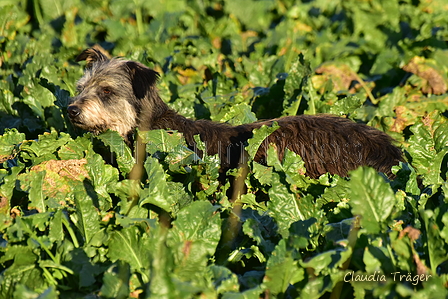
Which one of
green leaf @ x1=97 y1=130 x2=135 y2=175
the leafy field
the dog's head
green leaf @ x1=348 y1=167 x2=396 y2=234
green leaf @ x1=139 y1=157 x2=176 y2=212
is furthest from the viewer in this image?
the dog's head

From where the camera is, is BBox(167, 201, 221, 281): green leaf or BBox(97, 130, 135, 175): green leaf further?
BBox(97, 130, 135, 175): green leaf

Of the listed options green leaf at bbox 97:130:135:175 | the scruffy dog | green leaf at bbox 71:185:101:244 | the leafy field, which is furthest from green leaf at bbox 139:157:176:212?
the scruffy dog

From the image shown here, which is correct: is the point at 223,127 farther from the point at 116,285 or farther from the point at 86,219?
the point at 116,285

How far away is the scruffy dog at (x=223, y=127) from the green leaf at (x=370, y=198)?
Result: 1.69 metres

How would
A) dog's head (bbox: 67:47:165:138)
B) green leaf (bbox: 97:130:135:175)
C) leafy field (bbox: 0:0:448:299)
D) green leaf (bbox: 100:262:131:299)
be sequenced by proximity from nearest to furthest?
green leaf (bbox: 100:262:131:299), leafy field (bbox: 0:0:448:299), green leaf (bbox: 97:130:135:175), dog's head (bbox: 67:47:165:138)

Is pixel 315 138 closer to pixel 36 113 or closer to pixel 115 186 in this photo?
pixel 115 186

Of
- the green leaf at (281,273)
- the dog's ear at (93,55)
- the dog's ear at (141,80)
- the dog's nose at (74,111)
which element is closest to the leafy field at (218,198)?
the green leaf at (281,273)

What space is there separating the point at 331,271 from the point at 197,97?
4.17 meters

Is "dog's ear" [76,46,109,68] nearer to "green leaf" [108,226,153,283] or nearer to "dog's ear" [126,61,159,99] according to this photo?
"dog's ear" [126,61,159,99]

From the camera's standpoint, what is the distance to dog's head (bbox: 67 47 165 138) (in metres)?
5.76

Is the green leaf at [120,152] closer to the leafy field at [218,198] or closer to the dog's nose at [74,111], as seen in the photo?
the leafy field at [218,198]

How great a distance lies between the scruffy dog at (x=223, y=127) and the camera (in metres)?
5.53

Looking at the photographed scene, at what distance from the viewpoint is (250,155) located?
5016 millimetres

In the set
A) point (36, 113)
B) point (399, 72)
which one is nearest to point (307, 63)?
point (399, 72)
